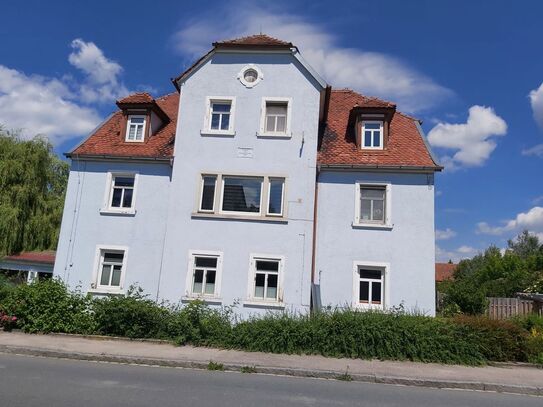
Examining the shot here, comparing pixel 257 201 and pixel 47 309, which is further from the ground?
pixel 257 201

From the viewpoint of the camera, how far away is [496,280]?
3525cm

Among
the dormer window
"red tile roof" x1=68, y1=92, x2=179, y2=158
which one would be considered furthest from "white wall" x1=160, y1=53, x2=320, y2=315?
the dormer window

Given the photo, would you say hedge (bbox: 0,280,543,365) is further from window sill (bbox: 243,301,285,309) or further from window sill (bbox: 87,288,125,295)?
window sill (bbox: 87,288,125,295)

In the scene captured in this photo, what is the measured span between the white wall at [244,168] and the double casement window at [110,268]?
211 cm

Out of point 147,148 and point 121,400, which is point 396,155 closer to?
point 147,148

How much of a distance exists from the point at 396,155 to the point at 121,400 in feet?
44.2

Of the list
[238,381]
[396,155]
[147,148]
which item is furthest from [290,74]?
[238,381]

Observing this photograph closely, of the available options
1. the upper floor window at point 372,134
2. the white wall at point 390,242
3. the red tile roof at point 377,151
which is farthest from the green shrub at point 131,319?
the upper floor window at point 372,134

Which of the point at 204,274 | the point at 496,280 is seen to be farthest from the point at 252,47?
the point at 496,280

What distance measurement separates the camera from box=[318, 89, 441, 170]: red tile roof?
16.6 m

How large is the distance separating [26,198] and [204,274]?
16623 mm

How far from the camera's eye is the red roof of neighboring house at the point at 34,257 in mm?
27312

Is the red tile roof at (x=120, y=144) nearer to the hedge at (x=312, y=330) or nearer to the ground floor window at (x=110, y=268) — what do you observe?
the ground floor window at (x=110, y=268)

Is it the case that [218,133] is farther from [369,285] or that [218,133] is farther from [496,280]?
[496,280]
